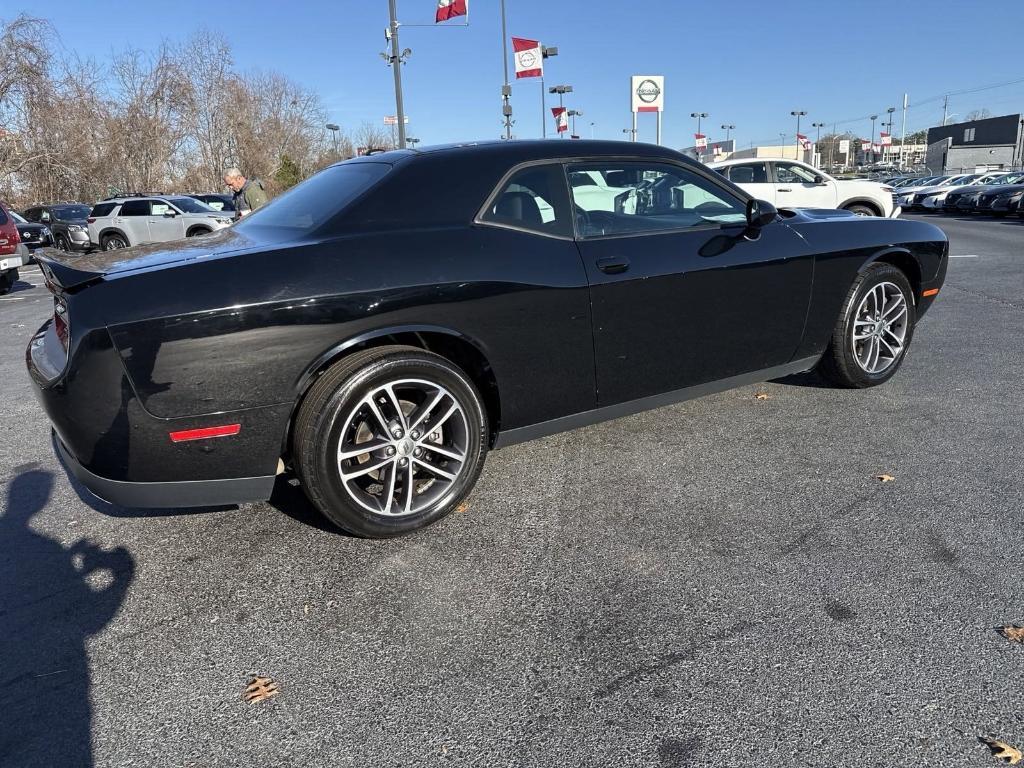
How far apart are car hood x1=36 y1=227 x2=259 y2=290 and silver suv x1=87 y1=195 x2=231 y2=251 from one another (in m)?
16.2

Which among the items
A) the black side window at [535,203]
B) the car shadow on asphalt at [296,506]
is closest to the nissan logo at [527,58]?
the black side window at [535,203]

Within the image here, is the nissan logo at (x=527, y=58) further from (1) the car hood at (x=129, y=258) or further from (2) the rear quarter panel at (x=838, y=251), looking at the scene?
(1) the car hood at (x=129, y=258)

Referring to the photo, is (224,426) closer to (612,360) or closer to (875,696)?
(612,360)

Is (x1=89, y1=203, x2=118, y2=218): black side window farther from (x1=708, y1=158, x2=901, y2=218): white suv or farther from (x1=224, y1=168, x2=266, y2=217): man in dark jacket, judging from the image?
(x1=708, y1=158, x2=901, y2=218): white suv

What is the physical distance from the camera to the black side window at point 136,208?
61.4 feet

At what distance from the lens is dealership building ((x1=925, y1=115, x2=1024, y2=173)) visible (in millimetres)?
61812

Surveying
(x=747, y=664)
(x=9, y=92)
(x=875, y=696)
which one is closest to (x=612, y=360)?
(x=747, y=664)

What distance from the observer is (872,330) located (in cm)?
459

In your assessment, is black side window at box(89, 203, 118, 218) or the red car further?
black side window at box(89, 203, 118, 218)

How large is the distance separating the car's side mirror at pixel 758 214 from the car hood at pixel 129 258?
2468 mm

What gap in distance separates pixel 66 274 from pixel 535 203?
6.17 feet

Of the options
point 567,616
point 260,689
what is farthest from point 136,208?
point 567,616

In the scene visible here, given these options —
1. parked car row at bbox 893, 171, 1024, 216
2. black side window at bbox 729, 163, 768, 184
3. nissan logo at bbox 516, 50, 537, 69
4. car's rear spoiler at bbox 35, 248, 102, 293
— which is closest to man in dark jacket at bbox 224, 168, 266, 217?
car's rear spoiler at bbox 35, 248, 102, 293

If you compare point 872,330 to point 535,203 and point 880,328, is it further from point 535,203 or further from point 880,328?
point 535,203
